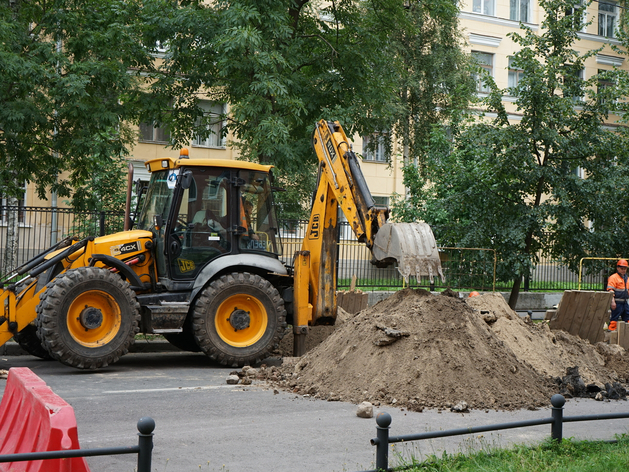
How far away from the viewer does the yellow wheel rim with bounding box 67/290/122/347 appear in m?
9.21

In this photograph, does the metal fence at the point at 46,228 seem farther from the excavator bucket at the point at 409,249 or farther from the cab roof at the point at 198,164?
the excavator bucket at the point at 409,249

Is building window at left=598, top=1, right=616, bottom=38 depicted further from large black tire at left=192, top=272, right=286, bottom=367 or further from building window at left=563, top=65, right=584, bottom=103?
large black tire at left=192, top=272, right=286, bottom=367

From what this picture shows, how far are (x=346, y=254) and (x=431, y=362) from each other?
9.12 m

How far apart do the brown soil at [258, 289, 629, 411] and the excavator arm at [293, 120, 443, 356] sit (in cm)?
92

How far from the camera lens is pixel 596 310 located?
1209 centimetres

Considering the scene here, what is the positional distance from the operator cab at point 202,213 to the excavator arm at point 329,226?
75 centimetres

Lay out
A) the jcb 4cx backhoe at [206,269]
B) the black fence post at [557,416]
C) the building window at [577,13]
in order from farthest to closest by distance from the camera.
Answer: the building window at [577,13] < the jcb 4cx backhoe at [206,269] < the black fence post at [557,416]

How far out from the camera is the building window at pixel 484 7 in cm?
3688

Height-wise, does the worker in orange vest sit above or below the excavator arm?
below

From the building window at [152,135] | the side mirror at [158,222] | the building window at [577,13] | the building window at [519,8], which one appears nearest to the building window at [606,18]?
the building window at [519,8]

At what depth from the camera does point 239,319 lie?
10.2 meters

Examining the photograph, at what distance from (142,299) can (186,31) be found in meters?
7.12

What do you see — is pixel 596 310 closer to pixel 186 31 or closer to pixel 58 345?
pixel 58 345

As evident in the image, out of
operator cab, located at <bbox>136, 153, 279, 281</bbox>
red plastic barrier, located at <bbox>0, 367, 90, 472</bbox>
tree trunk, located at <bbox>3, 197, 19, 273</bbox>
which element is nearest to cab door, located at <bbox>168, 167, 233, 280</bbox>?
operator cab, located at <bbox>136, 153, 279, 281</bbox>
